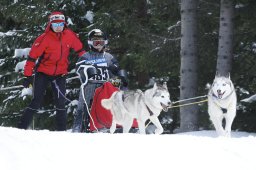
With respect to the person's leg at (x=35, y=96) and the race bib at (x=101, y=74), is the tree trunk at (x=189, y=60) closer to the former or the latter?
the race bib at (x=101, y=74)

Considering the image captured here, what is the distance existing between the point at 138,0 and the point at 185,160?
9451mm

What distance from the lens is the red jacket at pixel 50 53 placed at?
848cm

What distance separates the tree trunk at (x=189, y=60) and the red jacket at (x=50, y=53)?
355cm

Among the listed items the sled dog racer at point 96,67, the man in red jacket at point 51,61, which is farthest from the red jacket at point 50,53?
the sled dog racer at point 96,67

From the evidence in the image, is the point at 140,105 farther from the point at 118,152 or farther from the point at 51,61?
the point at 118,152

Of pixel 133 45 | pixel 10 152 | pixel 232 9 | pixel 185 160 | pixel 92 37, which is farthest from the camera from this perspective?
pixel 133 45

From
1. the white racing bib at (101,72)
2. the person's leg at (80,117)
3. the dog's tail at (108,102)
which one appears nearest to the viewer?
the dog's tail at (108,102)

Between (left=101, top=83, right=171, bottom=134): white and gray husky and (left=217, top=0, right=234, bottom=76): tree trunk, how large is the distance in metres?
3.60

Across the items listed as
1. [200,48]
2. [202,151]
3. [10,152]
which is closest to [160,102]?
[202,151]

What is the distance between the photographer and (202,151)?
5617 mm

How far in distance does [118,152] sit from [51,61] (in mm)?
3630

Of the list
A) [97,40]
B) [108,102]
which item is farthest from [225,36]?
[108,102]

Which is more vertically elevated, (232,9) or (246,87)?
(232,9)

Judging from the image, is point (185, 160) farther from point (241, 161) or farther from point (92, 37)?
point (92, 37)
